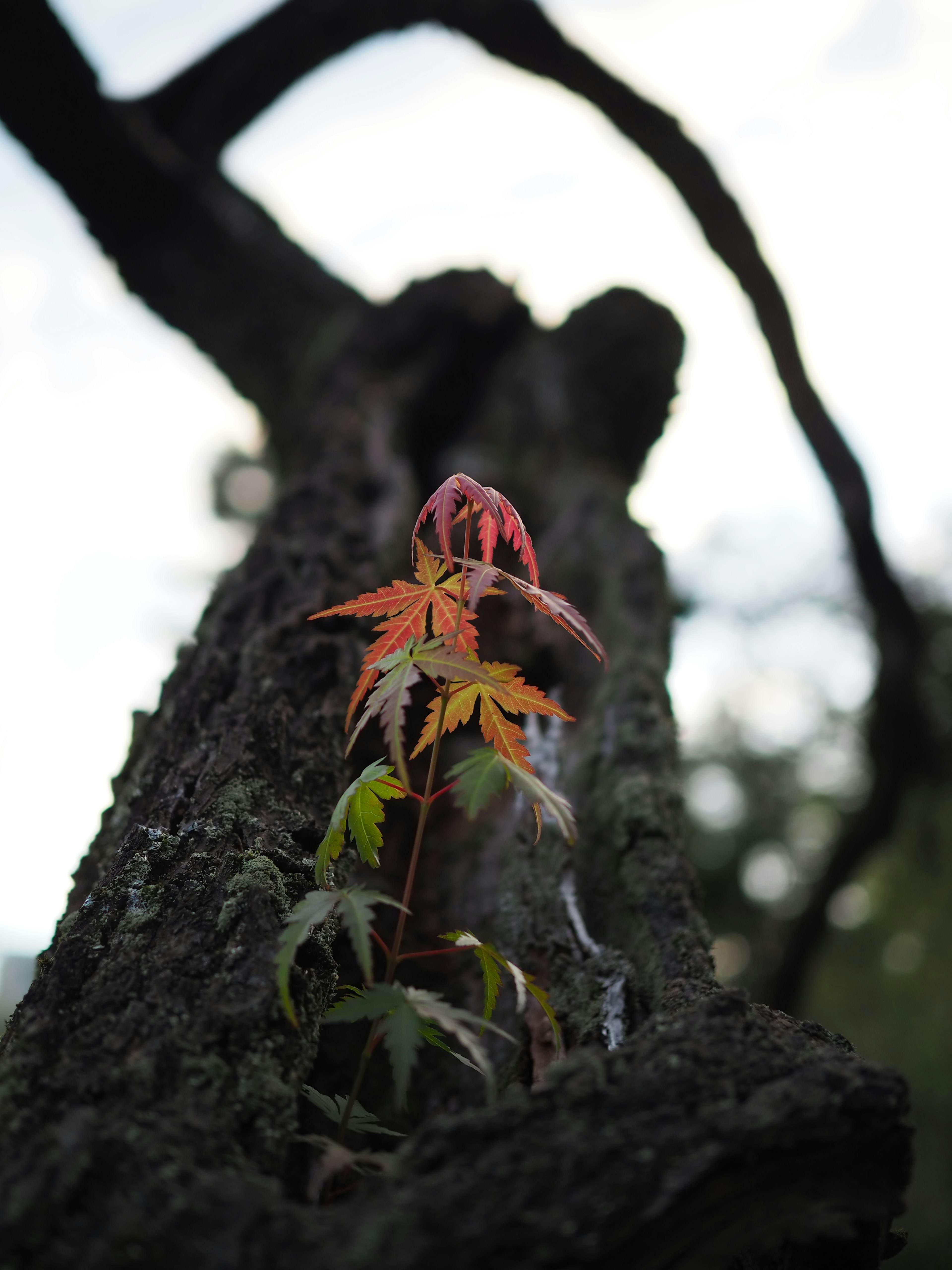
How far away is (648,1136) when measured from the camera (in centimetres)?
81

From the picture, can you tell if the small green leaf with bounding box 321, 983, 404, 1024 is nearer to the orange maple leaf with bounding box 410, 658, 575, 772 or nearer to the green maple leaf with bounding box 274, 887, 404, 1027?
the green maple leaf with bounding box 274, 887, 404, 1027

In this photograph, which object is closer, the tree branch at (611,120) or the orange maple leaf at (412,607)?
the orange maple leaf at (412,607)

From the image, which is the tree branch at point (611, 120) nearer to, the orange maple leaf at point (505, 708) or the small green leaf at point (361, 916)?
the orange maple leaf at point (505, 708)

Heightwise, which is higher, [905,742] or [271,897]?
[905,742]

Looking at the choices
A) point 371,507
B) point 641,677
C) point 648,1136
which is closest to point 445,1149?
point 648,1136

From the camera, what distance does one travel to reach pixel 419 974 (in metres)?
1.79

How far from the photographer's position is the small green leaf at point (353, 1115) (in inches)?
43.1

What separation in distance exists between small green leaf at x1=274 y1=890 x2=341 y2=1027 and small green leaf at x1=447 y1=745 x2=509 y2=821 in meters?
0.21

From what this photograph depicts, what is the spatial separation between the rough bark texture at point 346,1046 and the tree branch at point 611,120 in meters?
2.15

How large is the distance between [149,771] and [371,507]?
127 cm

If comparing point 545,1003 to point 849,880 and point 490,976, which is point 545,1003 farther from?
point 849,880

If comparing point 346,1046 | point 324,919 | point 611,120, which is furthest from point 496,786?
point 611,120

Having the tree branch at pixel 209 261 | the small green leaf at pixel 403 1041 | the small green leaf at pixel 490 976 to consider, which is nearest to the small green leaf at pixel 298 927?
the small green leaf at pixel 403 1041

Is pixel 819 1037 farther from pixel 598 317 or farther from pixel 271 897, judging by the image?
pixel 598 317
